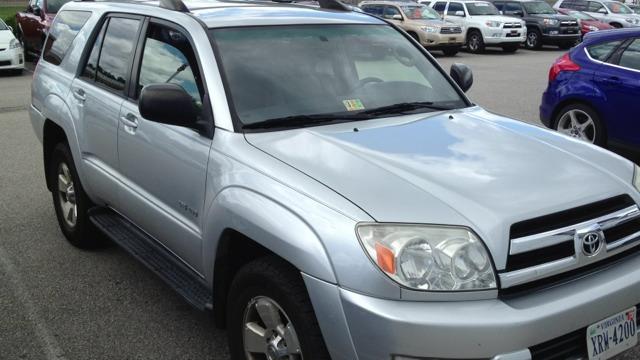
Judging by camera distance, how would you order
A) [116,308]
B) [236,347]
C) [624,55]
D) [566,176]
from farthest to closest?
1. [624,55]
2. [116,308]
3. [236,347]
4. [566,176]

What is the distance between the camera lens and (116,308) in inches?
159

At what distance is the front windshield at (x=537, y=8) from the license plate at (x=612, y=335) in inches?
938

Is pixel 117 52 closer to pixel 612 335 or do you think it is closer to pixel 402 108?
pixel 402 108

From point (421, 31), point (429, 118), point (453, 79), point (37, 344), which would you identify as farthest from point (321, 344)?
point (421, 31)

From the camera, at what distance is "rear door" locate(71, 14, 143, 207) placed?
4109mm

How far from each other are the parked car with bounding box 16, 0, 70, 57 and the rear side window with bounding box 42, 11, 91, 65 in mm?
11395

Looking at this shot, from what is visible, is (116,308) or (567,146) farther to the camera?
(116,308)

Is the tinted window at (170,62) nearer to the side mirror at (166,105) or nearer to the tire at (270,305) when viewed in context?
the side mirror at (166,105)

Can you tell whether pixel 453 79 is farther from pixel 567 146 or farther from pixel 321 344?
pixel 321 344

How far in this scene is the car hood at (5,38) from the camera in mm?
14511

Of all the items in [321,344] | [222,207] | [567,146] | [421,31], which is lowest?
[421,31]

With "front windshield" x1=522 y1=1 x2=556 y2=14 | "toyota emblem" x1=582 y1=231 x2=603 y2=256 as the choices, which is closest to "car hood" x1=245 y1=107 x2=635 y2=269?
"toyota emblem" x1=582 y1=231 x2=603 y2=256

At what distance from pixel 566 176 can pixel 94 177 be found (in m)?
2.95

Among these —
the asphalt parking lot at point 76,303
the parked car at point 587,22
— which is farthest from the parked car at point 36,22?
the parked car at point 587,22
